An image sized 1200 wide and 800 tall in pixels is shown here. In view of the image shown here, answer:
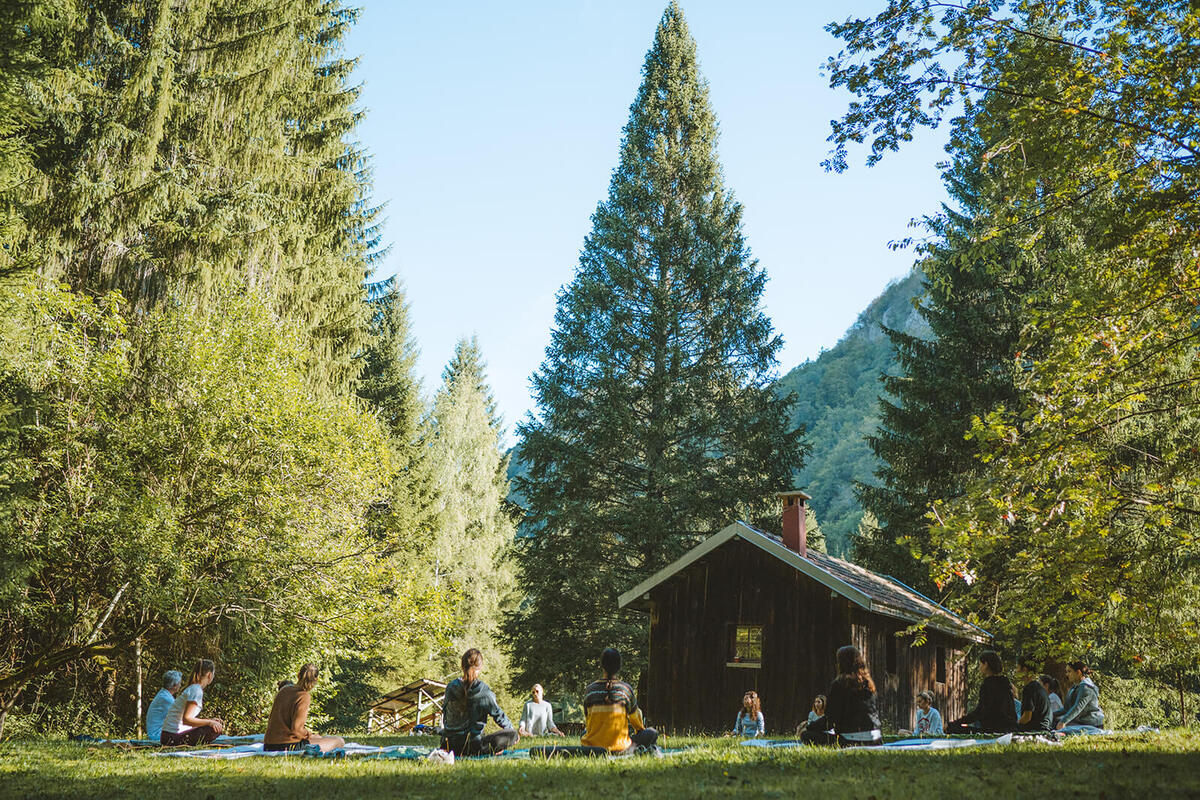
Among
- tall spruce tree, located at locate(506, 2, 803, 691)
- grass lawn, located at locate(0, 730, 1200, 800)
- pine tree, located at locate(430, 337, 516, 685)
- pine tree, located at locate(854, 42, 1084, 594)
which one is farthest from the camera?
pine tree, located at locate(430, 337, 516, 685)

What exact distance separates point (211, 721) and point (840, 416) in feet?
290

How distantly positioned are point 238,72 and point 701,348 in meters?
15.9

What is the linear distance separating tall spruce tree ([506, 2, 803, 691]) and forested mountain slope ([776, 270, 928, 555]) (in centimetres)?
4471

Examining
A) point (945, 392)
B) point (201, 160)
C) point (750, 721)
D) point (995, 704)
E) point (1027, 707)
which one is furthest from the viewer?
point (945, 392)

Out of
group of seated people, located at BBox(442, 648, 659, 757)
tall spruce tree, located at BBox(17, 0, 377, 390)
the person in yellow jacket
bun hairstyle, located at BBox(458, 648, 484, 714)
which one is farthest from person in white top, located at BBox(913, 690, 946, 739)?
tall spruce tree, located at BBox(17, 0, 377, 390)

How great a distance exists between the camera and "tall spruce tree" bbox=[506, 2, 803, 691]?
81.2 feet

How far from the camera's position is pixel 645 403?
27.8 m

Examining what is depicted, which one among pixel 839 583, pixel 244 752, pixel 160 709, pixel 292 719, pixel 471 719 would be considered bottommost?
pixel 244 752

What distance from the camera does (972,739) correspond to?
35.4 feet

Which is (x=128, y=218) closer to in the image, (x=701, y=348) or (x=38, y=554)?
(x=38, y=554)

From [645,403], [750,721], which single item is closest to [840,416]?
[645,403]

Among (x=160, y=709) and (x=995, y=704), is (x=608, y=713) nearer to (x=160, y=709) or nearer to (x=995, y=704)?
(x=995, y=704)

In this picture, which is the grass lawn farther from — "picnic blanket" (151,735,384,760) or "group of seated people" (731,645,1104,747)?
"group of seated people" (731,645,1104,747)

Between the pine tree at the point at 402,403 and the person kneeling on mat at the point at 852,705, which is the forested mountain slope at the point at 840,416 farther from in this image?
the person kneeling on mat at the point at 852,705
